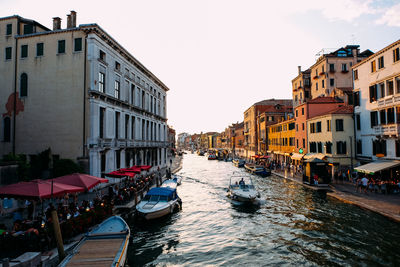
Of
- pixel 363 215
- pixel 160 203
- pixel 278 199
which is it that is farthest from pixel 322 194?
pixel 160 203

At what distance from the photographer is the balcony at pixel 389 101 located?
74.7ft

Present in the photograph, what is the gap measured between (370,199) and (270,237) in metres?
11.3

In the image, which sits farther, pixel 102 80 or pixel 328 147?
pixel 328 147

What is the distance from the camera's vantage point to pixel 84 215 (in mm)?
13219

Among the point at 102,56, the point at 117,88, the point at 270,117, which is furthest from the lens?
the point at 270,117

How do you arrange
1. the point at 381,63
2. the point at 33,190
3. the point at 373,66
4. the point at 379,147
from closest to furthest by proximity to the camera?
the point at 33,190
the point at 381,63
the point at 379,147
the point at 373,66

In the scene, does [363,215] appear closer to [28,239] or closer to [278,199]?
[278,199]

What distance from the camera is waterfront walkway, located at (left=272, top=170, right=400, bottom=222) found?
1706 centimetres

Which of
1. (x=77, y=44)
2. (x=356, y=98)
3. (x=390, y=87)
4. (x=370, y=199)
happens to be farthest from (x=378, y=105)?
(x=77, y=44)

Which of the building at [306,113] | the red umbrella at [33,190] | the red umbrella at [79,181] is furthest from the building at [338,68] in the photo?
the red umbrella at [33,190]

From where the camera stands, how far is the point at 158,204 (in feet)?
61.1

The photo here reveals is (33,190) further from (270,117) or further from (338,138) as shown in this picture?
(270,117)

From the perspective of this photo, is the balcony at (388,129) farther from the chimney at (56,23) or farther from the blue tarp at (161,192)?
the chimney at (56,23)

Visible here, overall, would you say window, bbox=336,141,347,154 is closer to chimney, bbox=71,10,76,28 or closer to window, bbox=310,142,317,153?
window, bbox=310,142,317,153
